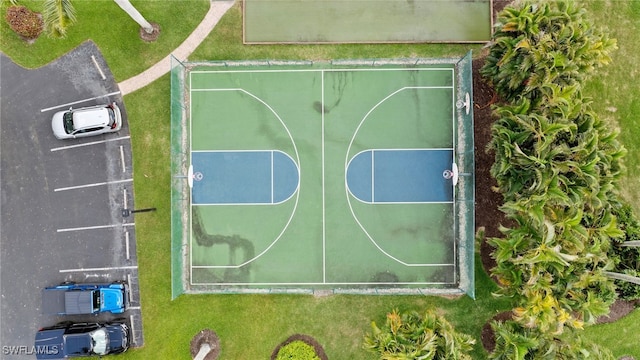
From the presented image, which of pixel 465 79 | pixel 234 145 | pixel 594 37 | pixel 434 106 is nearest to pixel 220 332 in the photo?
pixel 234 145

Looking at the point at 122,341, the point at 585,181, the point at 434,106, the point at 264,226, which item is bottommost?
the point at 122,341

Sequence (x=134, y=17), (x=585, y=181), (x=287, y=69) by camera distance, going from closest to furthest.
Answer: (x=585, y=181)
(x=134, y=17)
(x=287, y=69)

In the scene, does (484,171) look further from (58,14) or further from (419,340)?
(58,14)

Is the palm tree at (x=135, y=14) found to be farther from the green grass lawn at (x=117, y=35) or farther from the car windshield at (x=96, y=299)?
the car windshield at (x=96, y=299)

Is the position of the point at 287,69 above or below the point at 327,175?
above

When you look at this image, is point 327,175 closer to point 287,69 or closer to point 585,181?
point 287,69

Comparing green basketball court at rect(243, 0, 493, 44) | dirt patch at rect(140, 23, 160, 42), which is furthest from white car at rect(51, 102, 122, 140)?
green basketball court at rect(243, 0, 493, 44)
